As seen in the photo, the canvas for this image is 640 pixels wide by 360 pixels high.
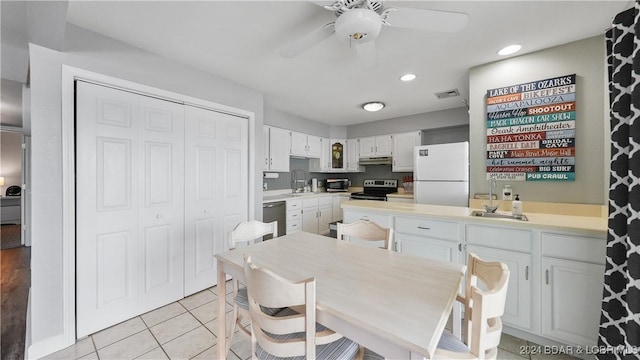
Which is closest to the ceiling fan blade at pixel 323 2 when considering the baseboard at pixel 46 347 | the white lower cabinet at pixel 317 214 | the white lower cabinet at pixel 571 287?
the white lower cabinet at pixel 571 287

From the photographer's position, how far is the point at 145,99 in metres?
2.18

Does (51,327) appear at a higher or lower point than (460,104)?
lower

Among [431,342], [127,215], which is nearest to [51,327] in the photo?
[127,215]

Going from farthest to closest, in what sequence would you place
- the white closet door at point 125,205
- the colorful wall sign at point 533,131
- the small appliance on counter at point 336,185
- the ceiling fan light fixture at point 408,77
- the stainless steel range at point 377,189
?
the small appliance on counter at point 336,185 → the stainless steel range at point 377,189 → the ceiling fan light fixture at point 408,77 → the colorful wall sign at point 533,131 → the white closet door at point 125,205

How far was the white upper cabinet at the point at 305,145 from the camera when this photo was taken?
4457mm

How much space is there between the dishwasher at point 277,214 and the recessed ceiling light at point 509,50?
10.4 feet

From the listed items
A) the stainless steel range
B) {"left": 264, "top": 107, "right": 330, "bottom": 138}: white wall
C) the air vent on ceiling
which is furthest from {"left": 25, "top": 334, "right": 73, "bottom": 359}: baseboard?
the air vent on ceiling

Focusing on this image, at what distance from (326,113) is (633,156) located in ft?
12.0

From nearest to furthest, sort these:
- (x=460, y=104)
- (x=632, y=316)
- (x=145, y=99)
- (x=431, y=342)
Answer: (x=431, y=342), (x=632, y=316), (x=145, y=99), (x=460, y=104)

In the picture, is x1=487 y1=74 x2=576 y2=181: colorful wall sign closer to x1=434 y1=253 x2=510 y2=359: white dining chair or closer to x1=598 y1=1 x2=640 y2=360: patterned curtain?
x1=598 y1=1 x2=640 y2=360: patterned curtain

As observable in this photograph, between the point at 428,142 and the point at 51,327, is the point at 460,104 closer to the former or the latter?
the point at 428,142

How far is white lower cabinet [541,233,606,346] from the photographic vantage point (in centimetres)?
152

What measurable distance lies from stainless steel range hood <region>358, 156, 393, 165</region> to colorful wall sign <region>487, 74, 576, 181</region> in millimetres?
2412

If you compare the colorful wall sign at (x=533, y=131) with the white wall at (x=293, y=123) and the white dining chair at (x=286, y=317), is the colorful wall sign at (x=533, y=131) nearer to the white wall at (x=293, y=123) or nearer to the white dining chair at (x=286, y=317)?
the white dining chair at (x=286, y=317)
